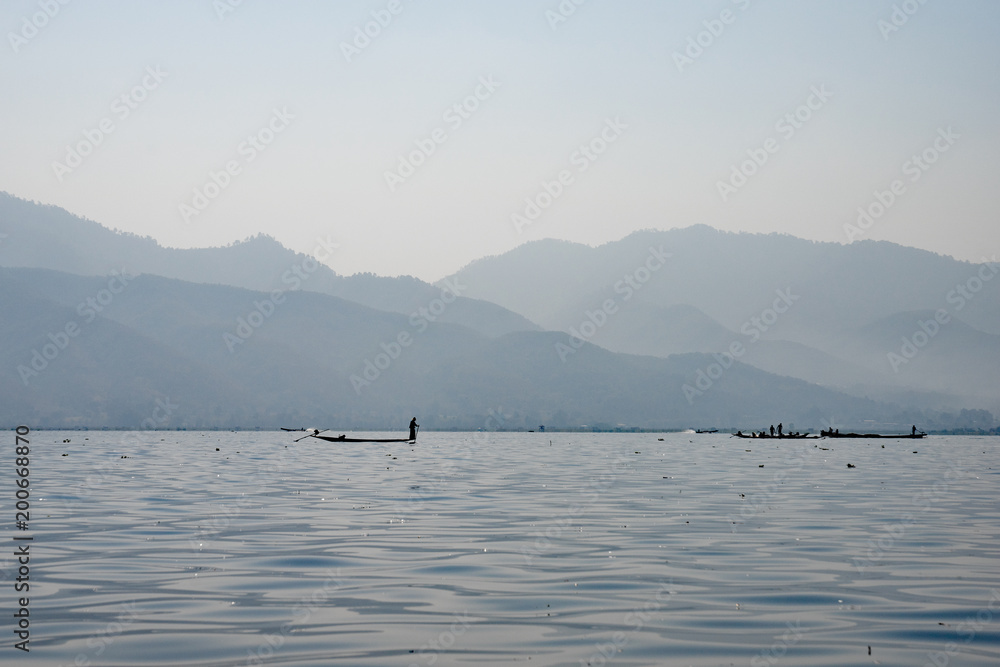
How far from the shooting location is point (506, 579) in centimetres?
2233

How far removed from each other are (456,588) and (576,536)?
8992mm

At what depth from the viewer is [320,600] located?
64.8ft

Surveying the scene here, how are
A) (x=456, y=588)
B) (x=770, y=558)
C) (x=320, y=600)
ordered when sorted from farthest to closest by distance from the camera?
1. (x=770, y=558)
2. (x=456, y=588)
3. (x=320, y=600)

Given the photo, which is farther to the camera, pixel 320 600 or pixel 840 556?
pixel 840 556

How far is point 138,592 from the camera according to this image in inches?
796

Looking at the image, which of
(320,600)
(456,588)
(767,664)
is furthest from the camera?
(456,588)

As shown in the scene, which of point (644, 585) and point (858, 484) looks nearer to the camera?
point (644, 585)

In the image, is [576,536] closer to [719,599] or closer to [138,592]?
[719,599]

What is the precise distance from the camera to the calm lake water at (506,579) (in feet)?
52.7

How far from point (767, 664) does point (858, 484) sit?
1653 inches

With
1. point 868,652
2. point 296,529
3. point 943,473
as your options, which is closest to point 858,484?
point 943,473

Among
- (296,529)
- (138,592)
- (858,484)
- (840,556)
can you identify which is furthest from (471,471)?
(138,592)

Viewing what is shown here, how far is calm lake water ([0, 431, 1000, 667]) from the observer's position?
1606 centimetres

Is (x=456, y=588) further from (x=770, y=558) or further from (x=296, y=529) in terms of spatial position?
(x=296, y=529)
